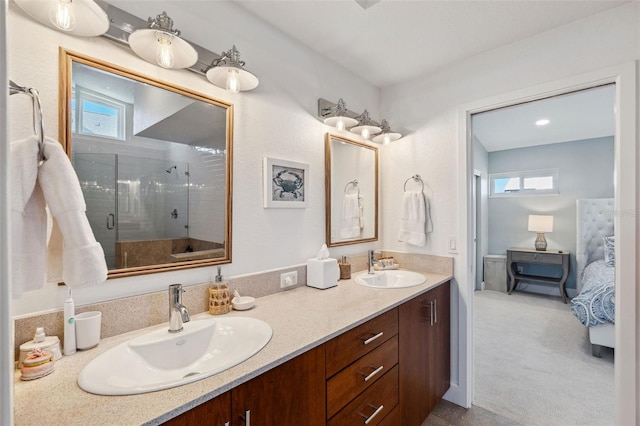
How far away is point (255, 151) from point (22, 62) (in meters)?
0.93

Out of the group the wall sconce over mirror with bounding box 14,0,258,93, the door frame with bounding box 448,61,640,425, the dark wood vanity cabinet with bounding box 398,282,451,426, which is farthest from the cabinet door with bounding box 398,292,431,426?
the wall sconce over mirror with bounding box 14,0,258,93

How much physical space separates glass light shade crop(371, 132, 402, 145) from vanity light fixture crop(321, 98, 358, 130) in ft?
1.31

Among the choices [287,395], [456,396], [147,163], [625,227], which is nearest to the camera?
[287,395]

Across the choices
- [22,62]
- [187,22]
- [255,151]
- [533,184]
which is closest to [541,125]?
[533,184]

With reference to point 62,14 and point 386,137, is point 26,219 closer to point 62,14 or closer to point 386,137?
point 62,14

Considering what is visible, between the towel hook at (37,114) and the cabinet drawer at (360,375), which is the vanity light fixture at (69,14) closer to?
the towel hook at (37,114)

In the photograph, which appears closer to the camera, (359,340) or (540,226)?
(359,340)

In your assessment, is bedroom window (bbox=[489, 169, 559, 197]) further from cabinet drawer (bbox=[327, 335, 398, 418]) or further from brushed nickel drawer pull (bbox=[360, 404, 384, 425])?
brushed nickel drawer pull (bbox=[360, 404, 384, 425])

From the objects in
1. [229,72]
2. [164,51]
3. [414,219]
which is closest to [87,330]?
[164,51]

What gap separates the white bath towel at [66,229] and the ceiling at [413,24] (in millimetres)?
1281

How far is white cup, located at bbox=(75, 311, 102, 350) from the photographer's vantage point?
1.00 metres

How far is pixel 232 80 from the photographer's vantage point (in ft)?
4.59

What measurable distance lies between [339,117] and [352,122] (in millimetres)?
118

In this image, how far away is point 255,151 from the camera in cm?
165
